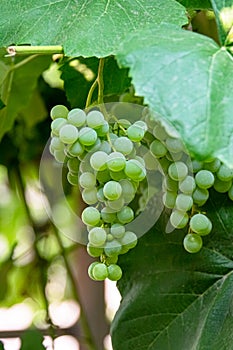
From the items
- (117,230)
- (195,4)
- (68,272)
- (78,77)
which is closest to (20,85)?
(78,77)

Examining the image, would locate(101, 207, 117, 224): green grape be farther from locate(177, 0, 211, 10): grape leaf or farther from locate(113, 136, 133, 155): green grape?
locate(177, 0, 211, 10): grape leaf

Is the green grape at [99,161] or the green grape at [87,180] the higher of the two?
the green grape at [99,161]

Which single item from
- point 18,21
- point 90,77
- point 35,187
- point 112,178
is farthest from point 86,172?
point 35,187

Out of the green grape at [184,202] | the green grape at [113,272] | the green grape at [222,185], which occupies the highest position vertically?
the green grape at [184,202]

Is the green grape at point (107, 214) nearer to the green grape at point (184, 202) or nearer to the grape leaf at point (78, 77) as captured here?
the green grape at point (184, 202)

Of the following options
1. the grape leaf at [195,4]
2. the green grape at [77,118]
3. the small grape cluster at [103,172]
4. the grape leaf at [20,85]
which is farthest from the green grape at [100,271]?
the grape leaf at [20,85]

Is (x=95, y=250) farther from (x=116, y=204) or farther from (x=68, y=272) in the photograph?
(x=68, y=272)

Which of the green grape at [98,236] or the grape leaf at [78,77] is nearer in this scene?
the green grape at [98,236]

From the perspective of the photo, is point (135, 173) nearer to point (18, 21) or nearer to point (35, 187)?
point (18, 21)
